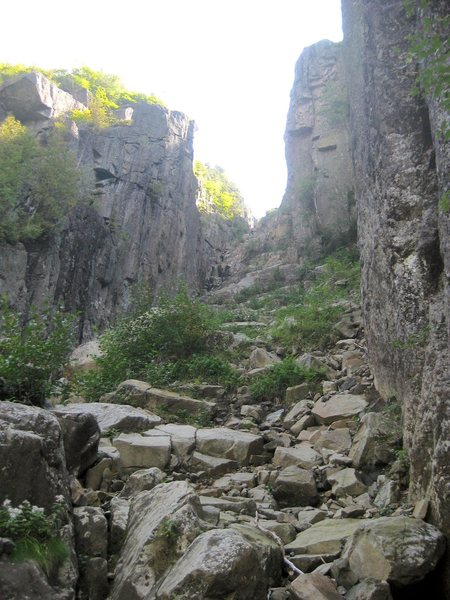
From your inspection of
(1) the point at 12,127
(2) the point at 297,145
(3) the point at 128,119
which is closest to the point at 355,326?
(1) the point at 12,127

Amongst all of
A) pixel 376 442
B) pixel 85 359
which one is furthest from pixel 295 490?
pixel 85 359

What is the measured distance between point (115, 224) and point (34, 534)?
88.5 ft

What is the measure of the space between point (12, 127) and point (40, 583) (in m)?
25.1

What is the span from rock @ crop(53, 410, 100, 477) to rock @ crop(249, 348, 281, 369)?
5442 millimetres

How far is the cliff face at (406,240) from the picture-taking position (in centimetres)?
464

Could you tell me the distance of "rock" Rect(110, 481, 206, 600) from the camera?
3.64 metres

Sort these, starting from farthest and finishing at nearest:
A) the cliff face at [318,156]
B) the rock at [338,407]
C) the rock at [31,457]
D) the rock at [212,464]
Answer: the cliff face at [318,156], the rock at [338,407], the rock at [212,464], the rock at [31,457]

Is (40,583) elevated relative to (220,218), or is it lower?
lower

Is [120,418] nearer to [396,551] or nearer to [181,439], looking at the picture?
[181,439]

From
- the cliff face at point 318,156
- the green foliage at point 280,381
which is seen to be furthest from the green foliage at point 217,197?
the green foliage at point 280,381

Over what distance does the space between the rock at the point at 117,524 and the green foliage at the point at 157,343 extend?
514 cm

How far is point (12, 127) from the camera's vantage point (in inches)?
978

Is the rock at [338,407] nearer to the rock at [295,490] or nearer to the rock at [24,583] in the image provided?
the rock at [295,490]

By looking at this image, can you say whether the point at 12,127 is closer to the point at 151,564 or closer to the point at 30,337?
the point at 30,337
